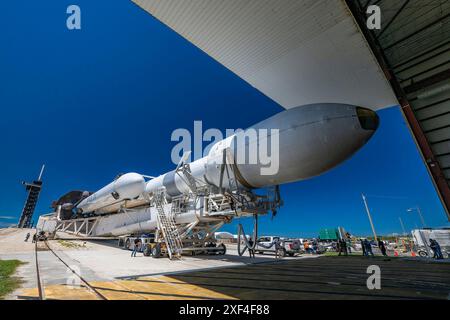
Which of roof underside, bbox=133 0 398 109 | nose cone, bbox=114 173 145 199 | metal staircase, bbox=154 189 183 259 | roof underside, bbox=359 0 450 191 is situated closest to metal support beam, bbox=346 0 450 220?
roof underside, bbox=359 0 450 191

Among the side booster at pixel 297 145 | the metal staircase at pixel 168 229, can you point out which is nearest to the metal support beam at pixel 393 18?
the side booster at pixel 297 145

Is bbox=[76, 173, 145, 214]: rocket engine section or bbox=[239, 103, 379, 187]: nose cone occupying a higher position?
bbox=[76, 173, 145, 214]: rocket engine section

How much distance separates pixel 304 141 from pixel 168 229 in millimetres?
9425

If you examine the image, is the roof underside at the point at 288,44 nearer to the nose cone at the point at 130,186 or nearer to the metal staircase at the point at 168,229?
the metal staircase at the point at 168,229

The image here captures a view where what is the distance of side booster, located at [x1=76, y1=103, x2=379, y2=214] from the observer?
6.76m

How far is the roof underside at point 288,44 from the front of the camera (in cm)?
873

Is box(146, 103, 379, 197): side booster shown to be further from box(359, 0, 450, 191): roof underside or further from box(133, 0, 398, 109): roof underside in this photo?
box(359, 0, 450, 191): roof underside

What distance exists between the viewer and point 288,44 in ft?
33.7

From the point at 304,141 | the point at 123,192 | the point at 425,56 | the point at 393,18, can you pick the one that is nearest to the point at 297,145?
the point at 304,141

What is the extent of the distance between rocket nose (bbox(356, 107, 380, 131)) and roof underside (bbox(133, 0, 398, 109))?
3.81m

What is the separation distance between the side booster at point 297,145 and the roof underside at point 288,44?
155 inches

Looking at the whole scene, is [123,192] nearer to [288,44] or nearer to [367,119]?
[288,44]

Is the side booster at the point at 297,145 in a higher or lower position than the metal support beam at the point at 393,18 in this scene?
lower

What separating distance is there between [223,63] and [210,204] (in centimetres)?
725
